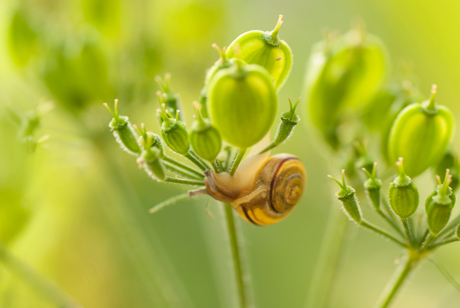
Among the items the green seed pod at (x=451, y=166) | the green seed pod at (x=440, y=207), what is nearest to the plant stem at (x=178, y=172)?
the green seed pod at (x=440, y=207)

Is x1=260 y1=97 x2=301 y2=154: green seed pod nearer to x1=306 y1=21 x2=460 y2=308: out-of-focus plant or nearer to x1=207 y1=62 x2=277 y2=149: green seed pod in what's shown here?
x1=207 y1=62 x2=277 y2=149: green seed pod

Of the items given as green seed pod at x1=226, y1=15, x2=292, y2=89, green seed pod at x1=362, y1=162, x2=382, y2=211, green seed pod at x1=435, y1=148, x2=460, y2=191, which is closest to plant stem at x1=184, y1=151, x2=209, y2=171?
green seed pod at x1=226, y1=15, x2=292, y2=89

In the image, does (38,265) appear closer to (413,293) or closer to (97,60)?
(97,60)

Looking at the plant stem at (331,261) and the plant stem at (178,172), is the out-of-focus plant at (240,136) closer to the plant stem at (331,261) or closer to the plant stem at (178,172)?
the plant stem at (178,172)

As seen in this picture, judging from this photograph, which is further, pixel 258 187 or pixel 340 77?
pixel 340 77

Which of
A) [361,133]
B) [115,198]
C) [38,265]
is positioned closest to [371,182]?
[361,133]

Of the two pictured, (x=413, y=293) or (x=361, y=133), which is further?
(x=413, y=293)

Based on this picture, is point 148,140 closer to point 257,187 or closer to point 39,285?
point 257,187

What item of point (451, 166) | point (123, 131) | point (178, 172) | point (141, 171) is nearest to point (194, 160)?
point (178, 172)

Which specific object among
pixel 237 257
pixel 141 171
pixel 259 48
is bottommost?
pixel 237 257
